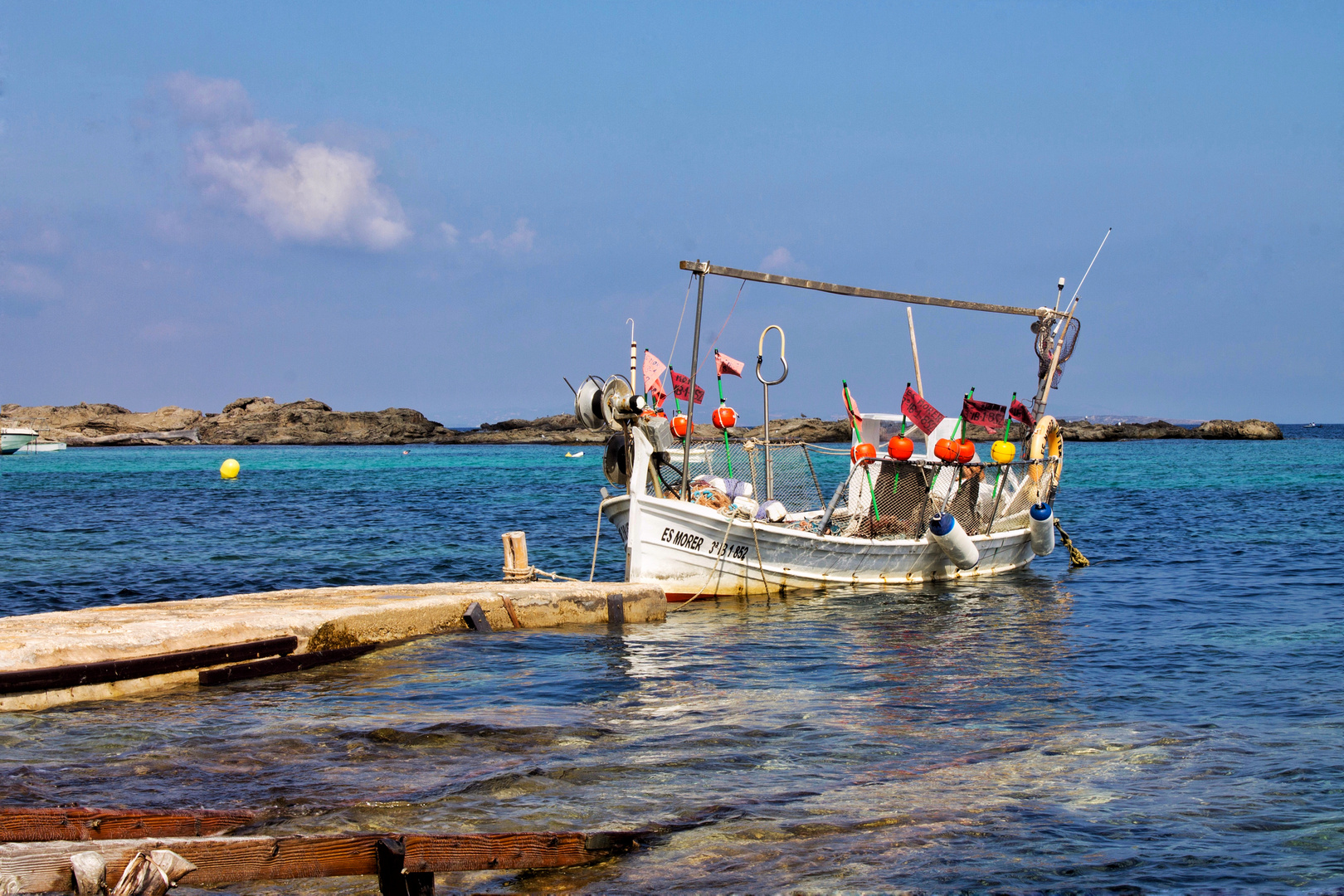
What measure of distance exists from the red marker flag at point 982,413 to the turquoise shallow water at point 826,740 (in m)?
2.81

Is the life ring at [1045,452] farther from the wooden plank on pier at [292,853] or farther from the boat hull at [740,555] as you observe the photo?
the wooden plank on pier at [292,853]

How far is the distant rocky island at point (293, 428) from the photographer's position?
415ft

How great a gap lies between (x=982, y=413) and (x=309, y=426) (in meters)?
126

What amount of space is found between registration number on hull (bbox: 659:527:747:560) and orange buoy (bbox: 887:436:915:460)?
2701 mm

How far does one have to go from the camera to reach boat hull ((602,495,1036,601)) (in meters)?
14.9

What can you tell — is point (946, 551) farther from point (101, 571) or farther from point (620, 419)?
point (101, 571)

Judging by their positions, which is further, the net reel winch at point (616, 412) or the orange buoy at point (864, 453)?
the orange buoy at point (864, 453)

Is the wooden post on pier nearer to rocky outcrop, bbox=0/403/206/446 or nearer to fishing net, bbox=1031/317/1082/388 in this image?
fishing net, bbox=1031/317/1082/388

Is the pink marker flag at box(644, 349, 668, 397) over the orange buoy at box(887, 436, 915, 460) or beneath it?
over

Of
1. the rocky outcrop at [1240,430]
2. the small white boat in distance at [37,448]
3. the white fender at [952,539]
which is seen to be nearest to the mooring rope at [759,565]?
Result: the white fender at [952,539]

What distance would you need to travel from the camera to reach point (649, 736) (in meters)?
8.48

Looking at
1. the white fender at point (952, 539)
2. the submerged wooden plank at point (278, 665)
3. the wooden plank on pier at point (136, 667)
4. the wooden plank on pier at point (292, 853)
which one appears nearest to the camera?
the wooden plank on pier at point (292, 853)

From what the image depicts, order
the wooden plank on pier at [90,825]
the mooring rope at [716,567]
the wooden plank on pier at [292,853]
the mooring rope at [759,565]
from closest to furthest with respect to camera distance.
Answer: the wooden plank on pier at [292,853] → the wooden plank on pier at [90,825] → the mooring rope at [716,567] → the mooring rope at [759,565]

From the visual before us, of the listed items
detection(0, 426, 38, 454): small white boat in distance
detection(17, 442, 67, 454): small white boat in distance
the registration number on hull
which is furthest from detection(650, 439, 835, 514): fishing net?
detection(17, 442, 67, 454): small white boat in distance
